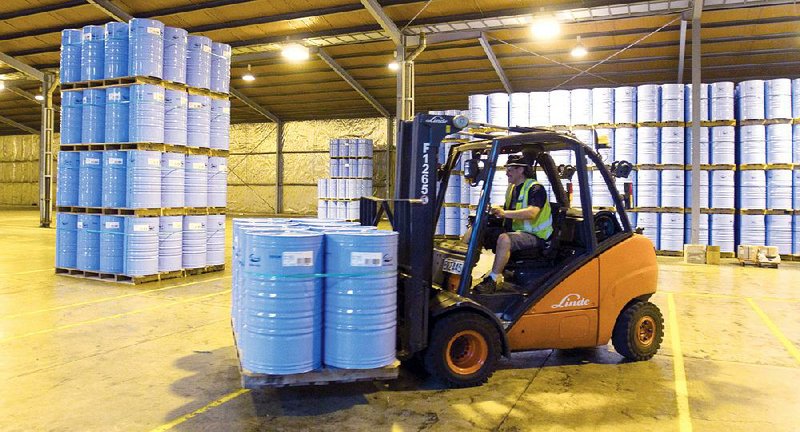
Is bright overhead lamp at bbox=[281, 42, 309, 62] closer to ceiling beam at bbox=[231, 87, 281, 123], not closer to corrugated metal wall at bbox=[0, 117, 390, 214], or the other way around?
ceiling beam at bbox=[231, 87, 281, 123]

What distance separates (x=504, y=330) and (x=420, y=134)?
1.57 m

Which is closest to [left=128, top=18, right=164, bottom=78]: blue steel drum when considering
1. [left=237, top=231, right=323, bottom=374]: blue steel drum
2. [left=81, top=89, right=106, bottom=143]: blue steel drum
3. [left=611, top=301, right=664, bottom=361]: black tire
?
[left=81, top=89, right=106, bottom=143]: blue steel drum

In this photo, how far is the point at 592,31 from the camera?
1395 cm

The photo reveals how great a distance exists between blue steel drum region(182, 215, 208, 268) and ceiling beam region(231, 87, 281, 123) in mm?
14421

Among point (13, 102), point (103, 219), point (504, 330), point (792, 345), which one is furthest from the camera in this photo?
point (13, 102)

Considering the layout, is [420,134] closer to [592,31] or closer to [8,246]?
[592,31]

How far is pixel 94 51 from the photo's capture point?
26.9 feet

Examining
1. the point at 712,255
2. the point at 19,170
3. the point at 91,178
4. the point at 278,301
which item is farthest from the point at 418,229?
the point at 19,170

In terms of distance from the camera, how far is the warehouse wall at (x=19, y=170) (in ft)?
108

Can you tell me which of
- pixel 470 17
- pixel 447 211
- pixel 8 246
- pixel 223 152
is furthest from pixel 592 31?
pixel 8 246

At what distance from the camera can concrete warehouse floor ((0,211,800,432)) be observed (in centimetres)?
344

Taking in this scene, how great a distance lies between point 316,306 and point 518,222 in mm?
1991

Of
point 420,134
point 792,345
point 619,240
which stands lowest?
point 792,345

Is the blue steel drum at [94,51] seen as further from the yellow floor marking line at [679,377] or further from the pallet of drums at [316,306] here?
the yellow floor marking line at [679,377]
